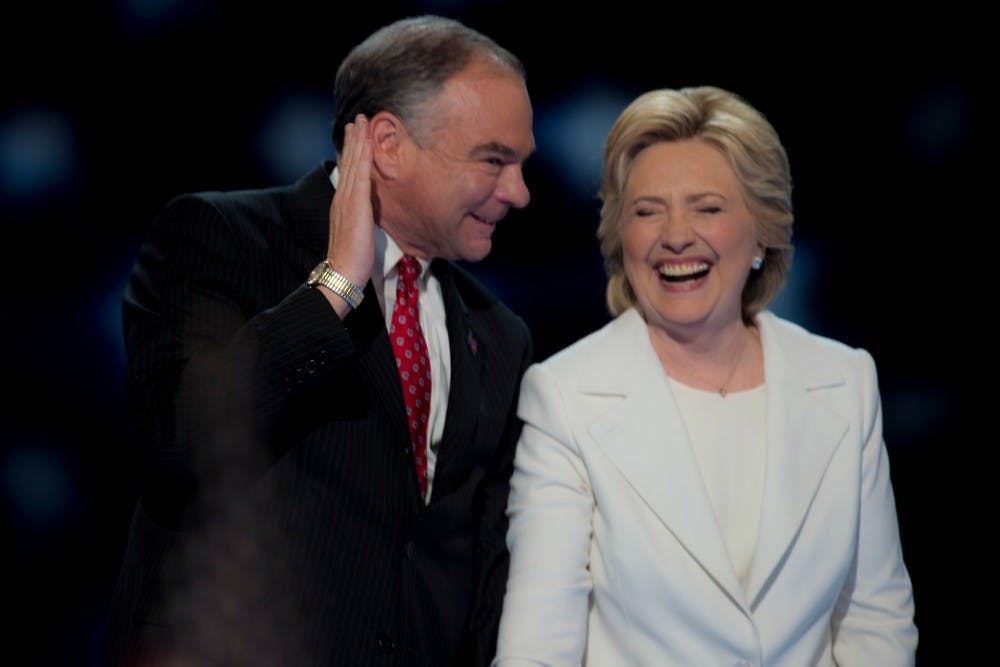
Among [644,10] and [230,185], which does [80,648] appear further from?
[644,10]

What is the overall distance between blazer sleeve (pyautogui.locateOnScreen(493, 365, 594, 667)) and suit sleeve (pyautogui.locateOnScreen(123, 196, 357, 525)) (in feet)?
1.41

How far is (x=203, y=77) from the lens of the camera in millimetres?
2693

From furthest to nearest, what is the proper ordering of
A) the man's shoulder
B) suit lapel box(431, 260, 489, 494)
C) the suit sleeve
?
1. the man's shoulder
2. suit lapel box(431, 260, 489, 494)
3. the suit sleeve

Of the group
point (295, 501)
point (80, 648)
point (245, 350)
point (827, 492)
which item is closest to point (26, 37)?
point (245, 350)

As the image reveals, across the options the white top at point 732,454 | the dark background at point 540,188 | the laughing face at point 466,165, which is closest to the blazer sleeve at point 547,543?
the white top at point 732,454

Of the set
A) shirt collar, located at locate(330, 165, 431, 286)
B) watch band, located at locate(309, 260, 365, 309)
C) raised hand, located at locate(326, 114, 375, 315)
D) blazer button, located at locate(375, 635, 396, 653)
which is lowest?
blazer button, located at locate(375, 635, 396, 653)

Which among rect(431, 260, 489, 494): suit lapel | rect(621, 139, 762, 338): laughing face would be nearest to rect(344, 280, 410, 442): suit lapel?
rect(431, 260, 489, 494): suit lapel

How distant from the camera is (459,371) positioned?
2.36m

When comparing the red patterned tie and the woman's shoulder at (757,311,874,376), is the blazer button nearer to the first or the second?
the red patterned tie

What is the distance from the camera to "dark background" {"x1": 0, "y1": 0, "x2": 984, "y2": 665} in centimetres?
263

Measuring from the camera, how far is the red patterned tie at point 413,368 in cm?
229

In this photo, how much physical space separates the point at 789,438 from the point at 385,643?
2.80 ft

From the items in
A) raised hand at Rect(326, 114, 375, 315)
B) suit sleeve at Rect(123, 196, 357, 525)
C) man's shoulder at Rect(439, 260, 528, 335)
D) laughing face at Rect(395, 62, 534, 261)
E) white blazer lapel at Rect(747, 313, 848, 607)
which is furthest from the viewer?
man's shoulder at Rect(439, 260, 528, 335)

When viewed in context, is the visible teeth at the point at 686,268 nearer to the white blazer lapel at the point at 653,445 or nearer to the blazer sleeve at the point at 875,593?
the white blazer lapel at the point at 653,445
